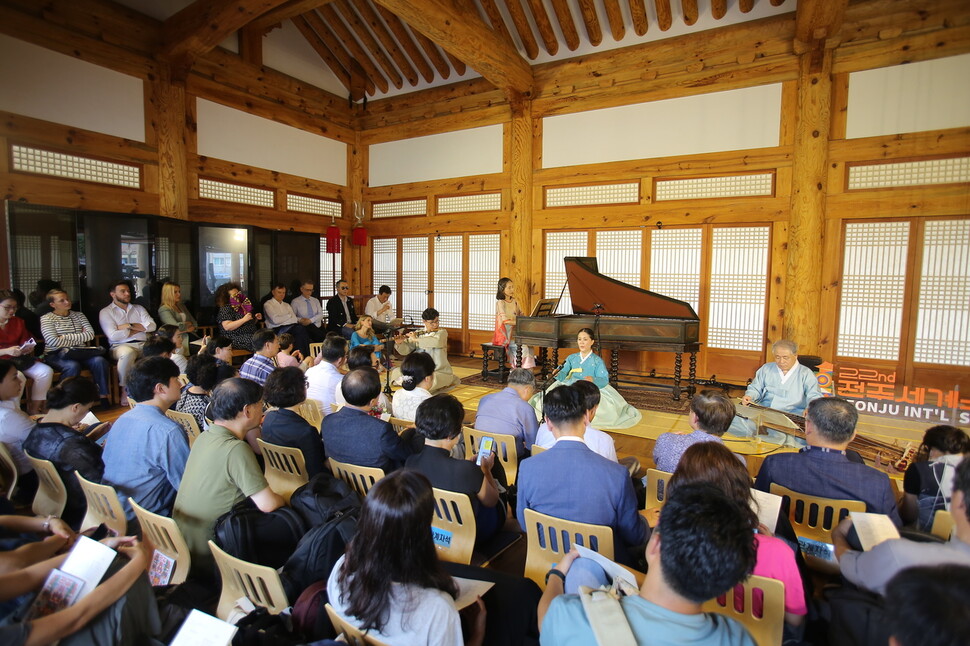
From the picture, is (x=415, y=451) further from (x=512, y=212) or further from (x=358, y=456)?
(x=512, y=212)

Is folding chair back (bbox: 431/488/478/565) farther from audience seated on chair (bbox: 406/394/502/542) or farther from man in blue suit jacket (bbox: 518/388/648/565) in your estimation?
man in blue suit jacket (bbox: 518/388/648/565)

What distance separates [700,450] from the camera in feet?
5.25

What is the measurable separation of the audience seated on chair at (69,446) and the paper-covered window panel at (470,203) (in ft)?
20.9

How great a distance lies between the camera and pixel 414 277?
9242mm

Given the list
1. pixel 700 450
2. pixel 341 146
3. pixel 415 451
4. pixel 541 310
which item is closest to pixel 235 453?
pixel 415 451

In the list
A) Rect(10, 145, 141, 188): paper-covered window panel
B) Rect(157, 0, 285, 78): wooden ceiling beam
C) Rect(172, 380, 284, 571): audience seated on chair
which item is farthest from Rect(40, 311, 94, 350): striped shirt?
Rect(172, 380, 284, 571): audience seated on chair

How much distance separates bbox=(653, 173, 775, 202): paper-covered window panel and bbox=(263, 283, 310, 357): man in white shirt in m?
5.31

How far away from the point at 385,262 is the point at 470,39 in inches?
174

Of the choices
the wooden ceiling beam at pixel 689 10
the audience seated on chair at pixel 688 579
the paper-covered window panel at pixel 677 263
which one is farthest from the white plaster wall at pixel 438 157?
the audience seated on chair at pixel 688 579

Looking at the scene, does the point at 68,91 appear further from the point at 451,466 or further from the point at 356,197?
the point at 451,466

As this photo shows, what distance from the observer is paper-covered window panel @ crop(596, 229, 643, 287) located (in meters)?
7.21

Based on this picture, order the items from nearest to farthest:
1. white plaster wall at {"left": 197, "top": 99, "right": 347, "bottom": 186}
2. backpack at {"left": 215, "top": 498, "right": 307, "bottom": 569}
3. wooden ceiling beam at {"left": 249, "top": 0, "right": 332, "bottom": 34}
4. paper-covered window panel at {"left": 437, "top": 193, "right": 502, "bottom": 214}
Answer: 1. backpack at {"left": 215, "top": 498, "right": 307, "bottom": 569}
2. wooden ceiling beam at {"left": 249, "top": 0, "right": 332, "bottom": 34}
3. white plaster wall at {"left": 197, "top": 99, "right": 347, "bottom": 186}
4. paper-covered window panel at {"left": 437, "top": 193, "right": 502, "bottom": 214}

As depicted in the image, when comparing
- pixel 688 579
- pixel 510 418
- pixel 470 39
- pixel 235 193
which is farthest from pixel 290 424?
pixel 235 193

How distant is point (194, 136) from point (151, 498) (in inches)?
244
